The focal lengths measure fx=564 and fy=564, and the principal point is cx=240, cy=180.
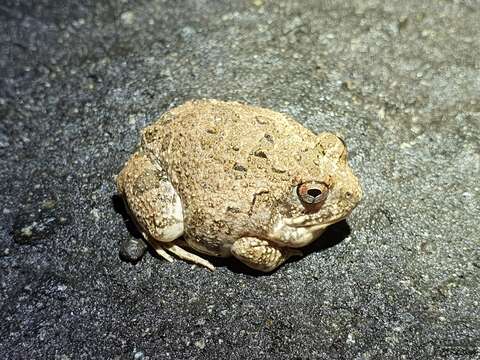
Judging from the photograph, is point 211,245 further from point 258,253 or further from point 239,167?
point 239,167

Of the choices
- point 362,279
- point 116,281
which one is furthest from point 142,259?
point 362,279

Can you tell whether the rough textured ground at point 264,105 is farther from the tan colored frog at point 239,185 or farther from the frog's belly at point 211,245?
the tan colored frog at point 239,185

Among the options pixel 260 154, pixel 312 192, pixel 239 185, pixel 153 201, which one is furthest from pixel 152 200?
pixel 312 192


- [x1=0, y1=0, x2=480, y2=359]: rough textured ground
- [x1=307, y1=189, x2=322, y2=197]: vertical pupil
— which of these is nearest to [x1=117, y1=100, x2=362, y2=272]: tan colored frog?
[x1=307, y1=189, x2=322, y2=197]: vertical pupil

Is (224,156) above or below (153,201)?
above

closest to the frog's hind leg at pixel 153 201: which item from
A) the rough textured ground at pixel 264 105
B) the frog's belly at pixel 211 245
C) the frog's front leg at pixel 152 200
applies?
the frog's front leg at pixel 152 200

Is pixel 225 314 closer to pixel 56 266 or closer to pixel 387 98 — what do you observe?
pixel 56 266
